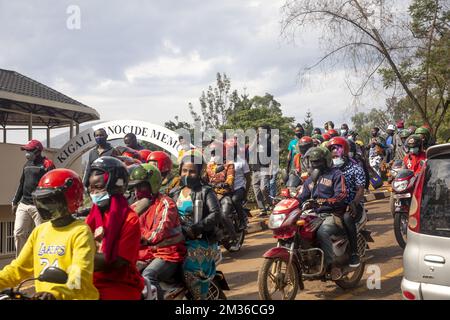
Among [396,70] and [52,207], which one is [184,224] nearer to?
[52,207]

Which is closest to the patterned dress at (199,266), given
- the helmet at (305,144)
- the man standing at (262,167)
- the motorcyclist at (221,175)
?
the motorcyclist at (221,175)

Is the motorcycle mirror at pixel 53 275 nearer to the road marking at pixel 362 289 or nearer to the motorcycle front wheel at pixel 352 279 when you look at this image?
the road marking at pixel 362 289

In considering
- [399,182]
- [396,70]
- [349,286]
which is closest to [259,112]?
[396,70]

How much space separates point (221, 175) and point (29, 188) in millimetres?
3050

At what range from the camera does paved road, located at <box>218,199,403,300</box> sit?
237 inches

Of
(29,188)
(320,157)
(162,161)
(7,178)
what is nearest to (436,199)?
(320,157)

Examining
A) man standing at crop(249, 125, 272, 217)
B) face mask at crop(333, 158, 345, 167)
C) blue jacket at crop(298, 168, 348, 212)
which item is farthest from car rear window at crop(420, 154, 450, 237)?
man standing at crop(249, 125, 272, 217)

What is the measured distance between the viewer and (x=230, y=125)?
91.6ft

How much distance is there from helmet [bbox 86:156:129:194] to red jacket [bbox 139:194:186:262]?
0.91 m

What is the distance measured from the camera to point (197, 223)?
187 inches

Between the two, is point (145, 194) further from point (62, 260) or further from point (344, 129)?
point (344, 129)

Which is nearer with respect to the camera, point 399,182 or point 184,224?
point 184,224

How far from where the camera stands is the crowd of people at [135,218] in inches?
116
